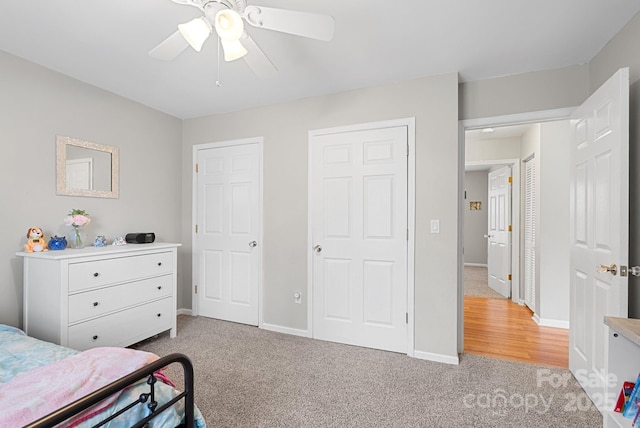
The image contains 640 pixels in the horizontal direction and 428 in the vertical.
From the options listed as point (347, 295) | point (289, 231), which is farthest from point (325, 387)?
point (289, 231)

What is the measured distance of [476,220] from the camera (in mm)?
7648

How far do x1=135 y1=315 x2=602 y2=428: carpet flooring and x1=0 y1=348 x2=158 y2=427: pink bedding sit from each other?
0.83m

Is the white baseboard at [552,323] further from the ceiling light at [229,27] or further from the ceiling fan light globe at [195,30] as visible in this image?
the ceiling fan light globe at [195,30]

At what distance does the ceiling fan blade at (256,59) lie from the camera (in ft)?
5.35

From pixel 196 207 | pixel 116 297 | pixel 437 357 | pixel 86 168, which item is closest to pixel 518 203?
pixel 437 357

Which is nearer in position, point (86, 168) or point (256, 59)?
point (256, 59)

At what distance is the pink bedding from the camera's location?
994mm

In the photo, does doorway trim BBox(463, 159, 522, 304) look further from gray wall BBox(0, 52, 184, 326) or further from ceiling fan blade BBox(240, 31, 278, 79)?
gray wall BBox(0, 52, 184, 326)

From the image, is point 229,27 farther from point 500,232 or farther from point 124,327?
point 500,232

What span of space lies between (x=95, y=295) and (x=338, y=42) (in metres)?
2.63

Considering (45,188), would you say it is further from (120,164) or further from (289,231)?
(289,231)

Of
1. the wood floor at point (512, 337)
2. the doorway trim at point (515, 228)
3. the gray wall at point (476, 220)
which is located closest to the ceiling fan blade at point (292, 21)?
the wood floor at point (512, 337)

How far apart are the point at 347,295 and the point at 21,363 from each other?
2.25 m

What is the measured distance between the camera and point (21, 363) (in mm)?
1429
